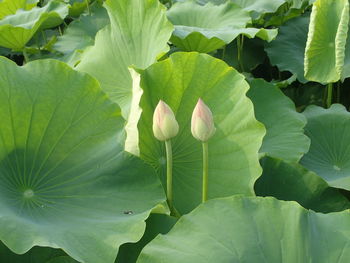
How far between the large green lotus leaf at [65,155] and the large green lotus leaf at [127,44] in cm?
31

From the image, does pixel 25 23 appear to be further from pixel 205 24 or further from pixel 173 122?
pixel 173 122

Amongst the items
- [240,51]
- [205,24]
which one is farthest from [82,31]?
[240,51]

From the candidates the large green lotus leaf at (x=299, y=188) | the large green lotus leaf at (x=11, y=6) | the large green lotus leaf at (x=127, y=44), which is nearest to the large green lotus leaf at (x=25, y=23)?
the large green lotus leaf at (x=11, y=6)

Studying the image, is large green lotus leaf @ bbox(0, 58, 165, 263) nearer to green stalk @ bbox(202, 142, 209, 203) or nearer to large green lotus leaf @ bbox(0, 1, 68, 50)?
green stalk @ bbox(202, 142, 209, 203)

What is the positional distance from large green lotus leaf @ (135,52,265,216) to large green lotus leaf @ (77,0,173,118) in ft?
0.64

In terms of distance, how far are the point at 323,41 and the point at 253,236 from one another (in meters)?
1.17

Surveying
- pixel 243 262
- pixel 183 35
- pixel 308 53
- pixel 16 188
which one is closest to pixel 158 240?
pixel 243 262

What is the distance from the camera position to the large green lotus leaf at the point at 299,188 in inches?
58.7

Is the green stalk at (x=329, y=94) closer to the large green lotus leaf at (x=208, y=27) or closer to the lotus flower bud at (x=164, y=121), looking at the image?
the large green lotus leaf at (x=208, y=27)

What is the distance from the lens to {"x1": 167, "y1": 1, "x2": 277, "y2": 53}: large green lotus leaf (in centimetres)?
184

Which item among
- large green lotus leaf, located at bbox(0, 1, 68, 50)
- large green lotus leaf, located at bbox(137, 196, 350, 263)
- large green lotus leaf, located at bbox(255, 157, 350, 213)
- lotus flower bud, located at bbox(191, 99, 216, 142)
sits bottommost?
large green lotus leaf, located at bbox(255, 157, 350, 213)

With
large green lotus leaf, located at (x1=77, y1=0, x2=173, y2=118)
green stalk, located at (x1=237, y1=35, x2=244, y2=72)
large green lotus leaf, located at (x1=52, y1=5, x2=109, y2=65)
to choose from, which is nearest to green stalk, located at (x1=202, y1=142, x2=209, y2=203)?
large green lotus leaf, located at (x1=77, y1=0, x2=173, y2=118)

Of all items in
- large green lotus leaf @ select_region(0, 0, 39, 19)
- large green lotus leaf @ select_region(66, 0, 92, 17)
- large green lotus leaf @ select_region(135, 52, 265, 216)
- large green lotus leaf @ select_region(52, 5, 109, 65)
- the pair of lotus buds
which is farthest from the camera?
large green lotus leaf @ select_region(66, 0, 92, 17)

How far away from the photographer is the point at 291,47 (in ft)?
7.77
